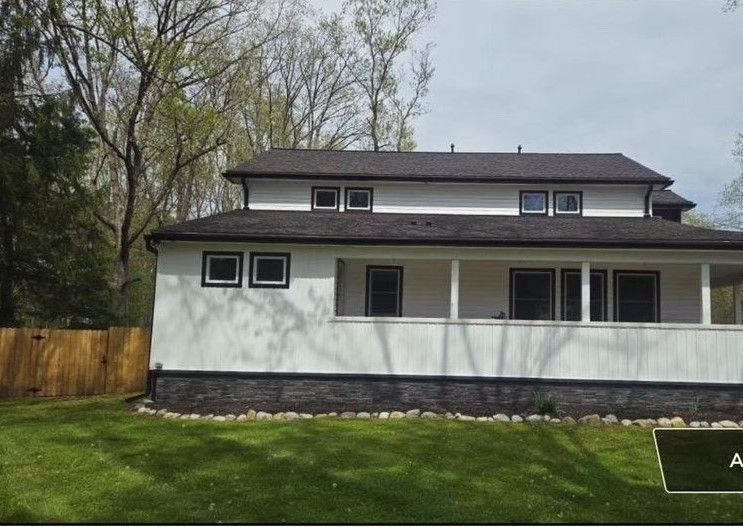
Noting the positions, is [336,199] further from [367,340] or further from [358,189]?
[367,340]

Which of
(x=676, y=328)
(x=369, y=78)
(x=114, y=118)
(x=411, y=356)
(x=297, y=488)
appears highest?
(x=369, y=78)

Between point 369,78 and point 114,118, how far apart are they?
11.9m

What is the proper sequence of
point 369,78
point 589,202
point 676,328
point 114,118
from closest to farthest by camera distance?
point 676,328 < point 589,202 < point 114,118 < point 369,78

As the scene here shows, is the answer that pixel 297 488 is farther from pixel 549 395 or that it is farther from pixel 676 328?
pixel 676 328

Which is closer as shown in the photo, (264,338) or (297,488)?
(297,488)

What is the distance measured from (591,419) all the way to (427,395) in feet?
9.76

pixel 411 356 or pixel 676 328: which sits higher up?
pixel 676 328

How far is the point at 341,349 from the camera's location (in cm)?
1173

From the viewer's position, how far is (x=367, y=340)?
11719 millimetres

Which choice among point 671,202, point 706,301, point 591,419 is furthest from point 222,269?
point 671,202

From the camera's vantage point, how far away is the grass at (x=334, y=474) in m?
6.00

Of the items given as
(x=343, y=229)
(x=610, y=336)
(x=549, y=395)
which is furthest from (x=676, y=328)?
(x=343, y=229)

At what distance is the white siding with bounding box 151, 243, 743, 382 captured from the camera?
11.4 meters

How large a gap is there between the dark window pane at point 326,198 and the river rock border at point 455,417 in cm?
571
